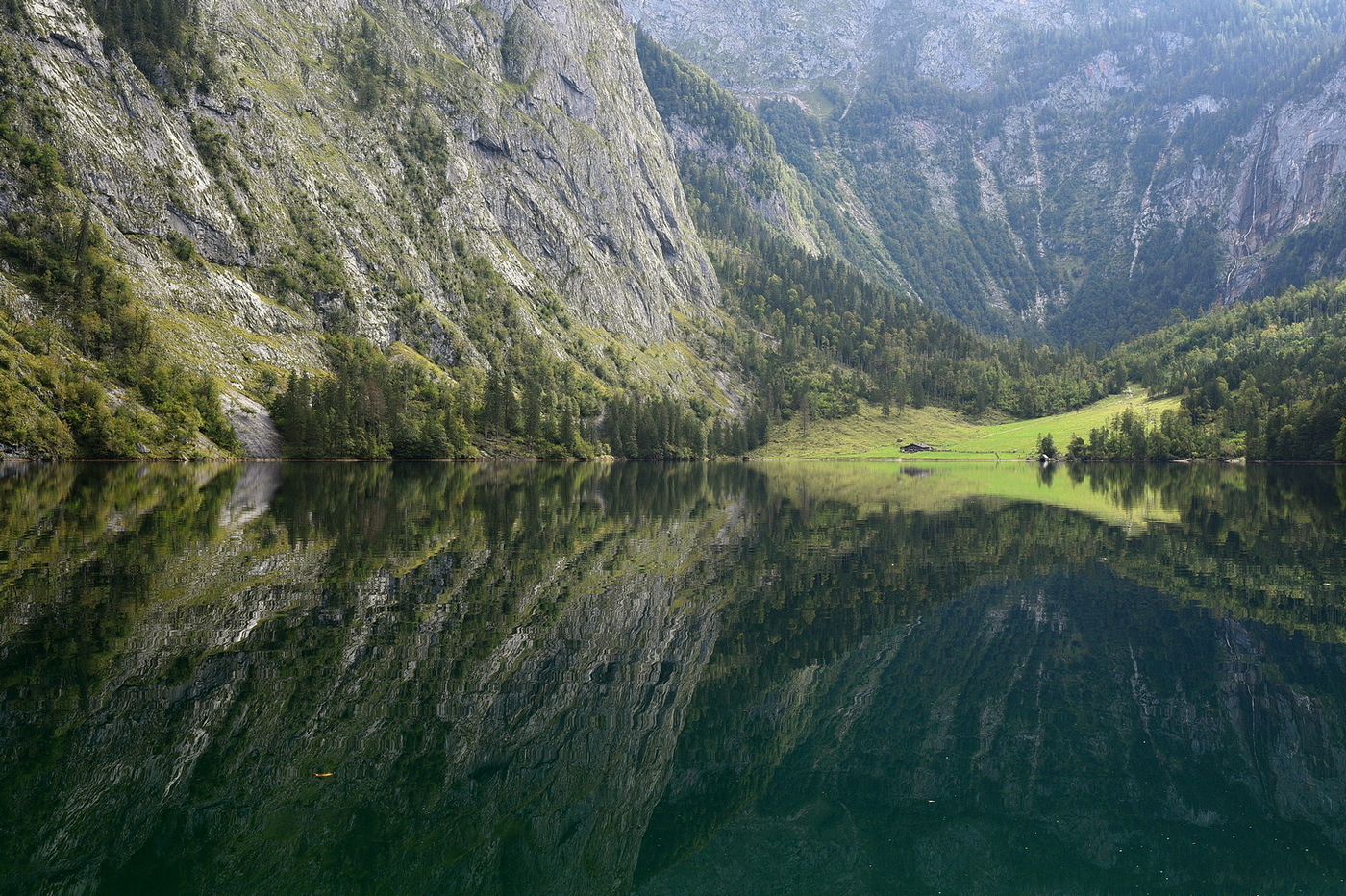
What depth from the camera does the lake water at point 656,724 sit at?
1029 centimetres

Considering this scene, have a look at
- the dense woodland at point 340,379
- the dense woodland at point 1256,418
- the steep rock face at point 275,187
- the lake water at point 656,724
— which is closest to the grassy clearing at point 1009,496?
the lake water at point 656,724

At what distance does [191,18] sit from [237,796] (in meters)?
191

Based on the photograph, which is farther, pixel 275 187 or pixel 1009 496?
pixel 275 187

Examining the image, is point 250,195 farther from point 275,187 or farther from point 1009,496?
point 1009,496

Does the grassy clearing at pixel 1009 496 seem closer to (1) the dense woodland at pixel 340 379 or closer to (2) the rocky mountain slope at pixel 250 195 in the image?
(1) the dense woodland at pixel 340 379

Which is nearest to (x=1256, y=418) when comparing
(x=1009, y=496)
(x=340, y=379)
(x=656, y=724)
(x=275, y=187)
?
(x=1009, y=496)

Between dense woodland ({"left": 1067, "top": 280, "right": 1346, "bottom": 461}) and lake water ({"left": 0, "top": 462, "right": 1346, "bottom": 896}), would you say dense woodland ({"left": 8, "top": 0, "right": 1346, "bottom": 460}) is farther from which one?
lake water ({"left": 0, "top": 462, "right": 1346, "bottom": 896})

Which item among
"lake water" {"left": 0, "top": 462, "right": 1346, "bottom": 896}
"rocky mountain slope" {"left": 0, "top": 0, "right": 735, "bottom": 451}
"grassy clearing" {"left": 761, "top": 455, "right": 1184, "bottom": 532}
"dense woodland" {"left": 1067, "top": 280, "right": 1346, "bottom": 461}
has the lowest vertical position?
"lake water" {"left": 0, "top": 462, "right": 1346, "bottom": 896}

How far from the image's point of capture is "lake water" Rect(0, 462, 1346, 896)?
10.3 meters

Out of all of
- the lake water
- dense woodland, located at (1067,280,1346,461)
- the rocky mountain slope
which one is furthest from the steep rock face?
dense woodland, located at (1067,280,1346,461)

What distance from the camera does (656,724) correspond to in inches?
595

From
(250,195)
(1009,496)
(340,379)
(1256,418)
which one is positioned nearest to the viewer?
(1009,496)

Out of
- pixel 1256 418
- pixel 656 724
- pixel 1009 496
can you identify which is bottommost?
pixel 656 724

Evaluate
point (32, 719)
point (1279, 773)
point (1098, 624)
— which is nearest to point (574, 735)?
point (32, 719)
